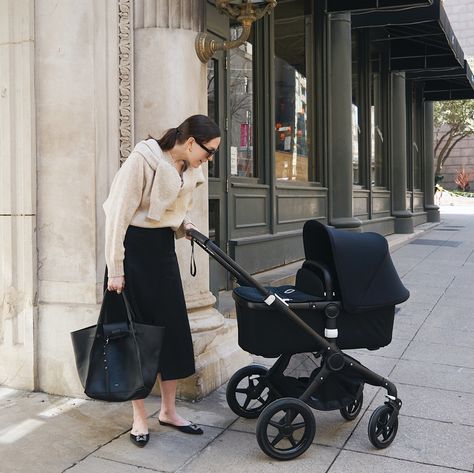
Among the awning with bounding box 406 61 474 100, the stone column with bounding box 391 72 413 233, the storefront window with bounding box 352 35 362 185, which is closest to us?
the storefront window with bounding box 352 35 362 185

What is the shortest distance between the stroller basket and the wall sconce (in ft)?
6.22

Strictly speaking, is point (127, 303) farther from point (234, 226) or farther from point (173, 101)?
point (234, 226)

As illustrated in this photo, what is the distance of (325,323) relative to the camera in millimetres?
3305

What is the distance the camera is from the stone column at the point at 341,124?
408 inches

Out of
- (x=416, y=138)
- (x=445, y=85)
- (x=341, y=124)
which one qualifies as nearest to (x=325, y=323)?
(x=341, y=124)

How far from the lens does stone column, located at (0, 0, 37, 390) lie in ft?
13.6

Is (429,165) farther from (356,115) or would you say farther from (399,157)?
(356,115)

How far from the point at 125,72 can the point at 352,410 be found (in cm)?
264

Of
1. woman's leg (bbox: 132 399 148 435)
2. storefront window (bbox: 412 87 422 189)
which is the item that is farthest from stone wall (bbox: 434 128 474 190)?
woman's leg (bbox: 132 399 148 435)

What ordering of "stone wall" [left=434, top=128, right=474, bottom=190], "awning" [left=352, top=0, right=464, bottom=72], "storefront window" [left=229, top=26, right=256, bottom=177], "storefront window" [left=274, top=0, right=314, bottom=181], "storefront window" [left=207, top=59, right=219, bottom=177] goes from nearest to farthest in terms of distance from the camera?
"storefront window" [left=207, top=59, right=219, bottom=177] < "storefront window" [left=229, top=26, right=256, bottom=177] < "storefront window" [left=274, top=0, right=314, bottom=181] < "awning" [left=352, top=0, right=464, bottom=72] < "stone wall" [left=434, top=128, right=474, bottom=190]

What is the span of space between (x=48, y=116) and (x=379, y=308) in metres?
2.51

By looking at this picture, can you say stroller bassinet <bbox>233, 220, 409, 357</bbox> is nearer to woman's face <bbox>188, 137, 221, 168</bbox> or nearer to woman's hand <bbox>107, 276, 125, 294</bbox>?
woman's hand <bbox>107, 276, 125, 294</bbox>

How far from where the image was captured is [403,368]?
16.0 feet

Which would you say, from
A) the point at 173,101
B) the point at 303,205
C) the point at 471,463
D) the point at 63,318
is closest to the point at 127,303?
the point at 63,318
